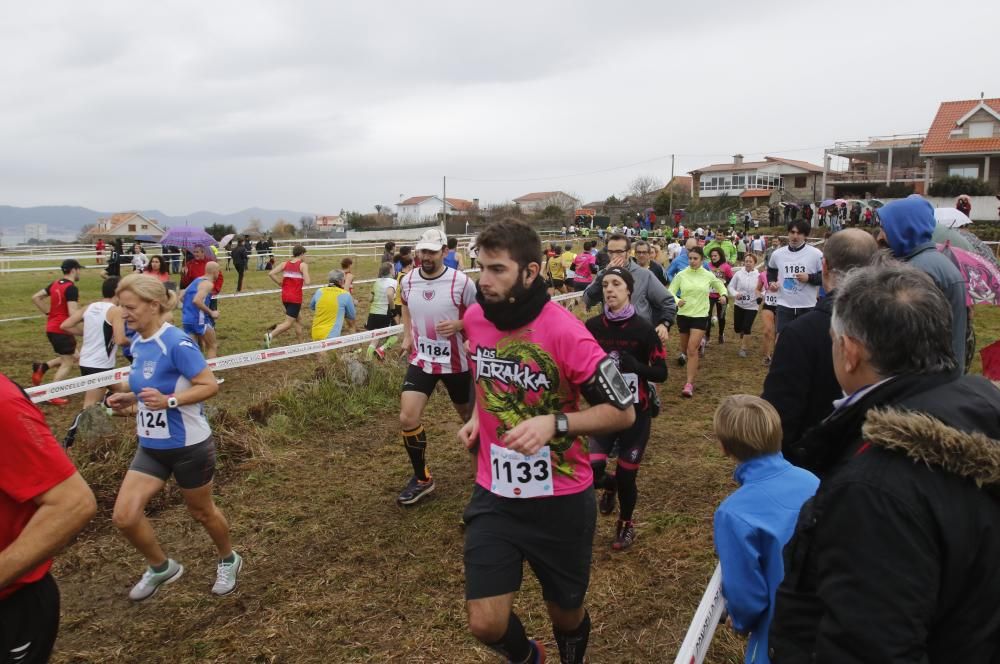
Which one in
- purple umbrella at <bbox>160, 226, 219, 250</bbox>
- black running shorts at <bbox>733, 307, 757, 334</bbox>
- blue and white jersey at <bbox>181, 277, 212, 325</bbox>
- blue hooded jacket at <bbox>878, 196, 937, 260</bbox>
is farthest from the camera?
purple umbrella at <bbox>160, 226, 219, 250</bbox>

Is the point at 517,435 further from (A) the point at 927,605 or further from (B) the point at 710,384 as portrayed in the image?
(B) the point at 710,384

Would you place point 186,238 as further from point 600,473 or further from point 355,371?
point 600,473

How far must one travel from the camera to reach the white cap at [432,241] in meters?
A: 5.34

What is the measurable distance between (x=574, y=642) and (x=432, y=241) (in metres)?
3.36

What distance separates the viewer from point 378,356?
973 centimetres

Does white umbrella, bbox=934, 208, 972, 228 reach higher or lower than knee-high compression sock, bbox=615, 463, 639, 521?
higher

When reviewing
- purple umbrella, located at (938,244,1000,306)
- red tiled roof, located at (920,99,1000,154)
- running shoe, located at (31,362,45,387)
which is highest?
red tiled roof, located at (920,99,1000,154)

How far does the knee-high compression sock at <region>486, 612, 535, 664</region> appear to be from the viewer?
2.88 meters

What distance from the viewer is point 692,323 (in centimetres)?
945

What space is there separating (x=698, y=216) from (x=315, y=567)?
179ft

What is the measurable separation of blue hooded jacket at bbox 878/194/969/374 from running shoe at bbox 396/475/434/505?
3.90 metres

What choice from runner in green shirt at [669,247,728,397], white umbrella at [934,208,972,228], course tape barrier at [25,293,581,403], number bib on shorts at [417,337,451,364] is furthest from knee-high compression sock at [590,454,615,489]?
runner in green shirt at [669,247,728,397]

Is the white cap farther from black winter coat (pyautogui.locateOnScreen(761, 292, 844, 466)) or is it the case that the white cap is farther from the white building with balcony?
the white building with balcony

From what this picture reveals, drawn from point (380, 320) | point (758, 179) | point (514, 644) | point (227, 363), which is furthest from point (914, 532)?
point (758, 179)
